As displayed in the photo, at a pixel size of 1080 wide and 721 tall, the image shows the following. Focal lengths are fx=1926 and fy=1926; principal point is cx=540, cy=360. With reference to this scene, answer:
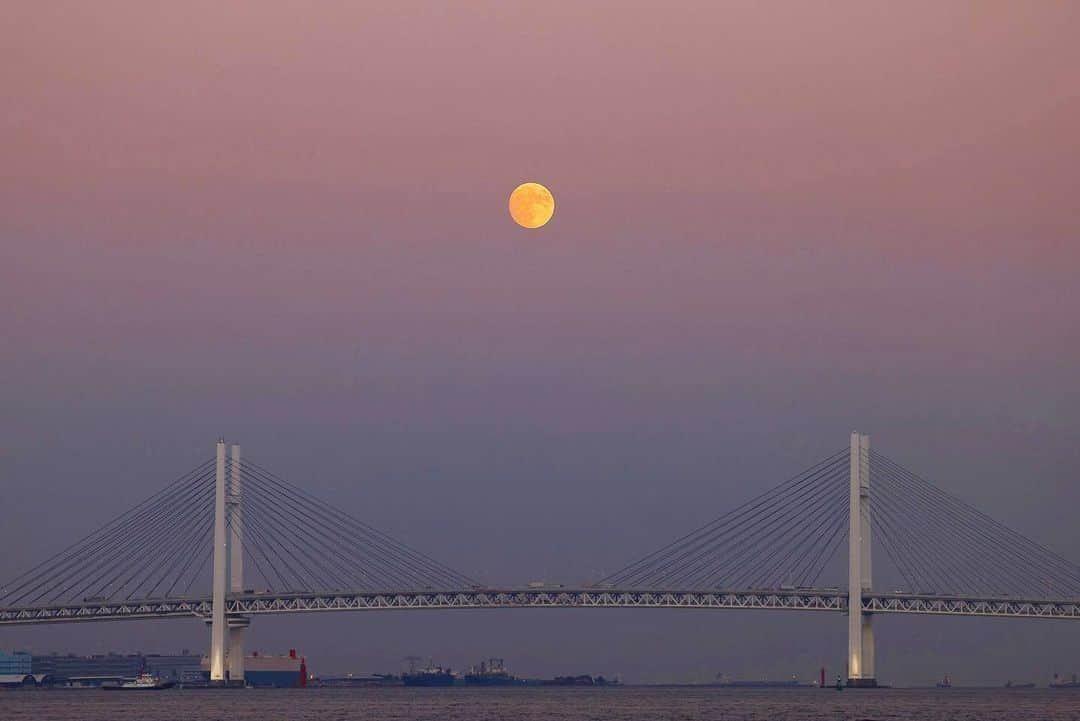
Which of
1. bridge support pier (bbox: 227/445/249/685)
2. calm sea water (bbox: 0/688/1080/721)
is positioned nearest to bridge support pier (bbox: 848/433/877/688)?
calm sea water (bbox: 0/688/1080/721)

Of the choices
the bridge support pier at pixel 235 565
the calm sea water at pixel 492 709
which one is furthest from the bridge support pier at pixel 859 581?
the bridge support pier at pixel 235 565

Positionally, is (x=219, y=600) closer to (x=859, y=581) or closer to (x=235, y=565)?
(x=235, y=565)

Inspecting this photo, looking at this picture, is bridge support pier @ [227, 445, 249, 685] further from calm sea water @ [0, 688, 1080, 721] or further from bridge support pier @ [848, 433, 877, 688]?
bridge support pier @ [848, 433, 877, 688]

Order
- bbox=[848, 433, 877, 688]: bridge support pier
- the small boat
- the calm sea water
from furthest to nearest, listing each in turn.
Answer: the small boat
bbox=[848, 433, 877, 688]: bridge support pier
the calm sea water

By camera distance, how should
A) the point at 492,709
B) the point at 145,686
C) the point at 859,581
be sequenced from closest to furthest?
the point at 492,709 < the point at 859,581 < the point at 145,686

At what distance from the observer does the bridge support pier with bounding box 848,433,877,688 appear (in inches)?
3824

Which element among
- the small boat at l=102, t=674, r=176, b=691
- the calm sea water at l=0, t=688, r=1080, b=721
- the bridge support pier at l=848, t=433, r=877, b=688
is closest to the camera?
the calm sea water at l=0, t=688, r=1080, b=721

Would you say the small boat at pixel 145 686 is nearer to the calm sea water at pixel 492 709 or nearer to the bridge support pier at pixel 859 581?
the calm sea water at pixel 492 709

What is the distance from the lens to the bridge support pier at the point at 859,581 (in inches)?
3824

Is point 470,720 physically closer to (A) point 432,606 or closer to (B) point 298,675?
(A) point 432,606

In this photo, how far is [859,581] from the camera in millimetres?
96938

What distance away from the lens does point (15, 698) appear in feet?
361

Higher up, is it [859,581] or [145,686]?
[859,581]

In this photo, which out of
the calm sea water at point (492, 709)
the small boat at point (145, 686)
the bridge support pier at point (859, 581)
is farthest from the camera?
the small boat at point (145, 686)
